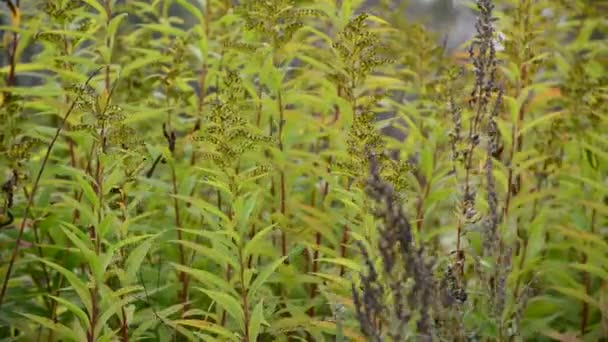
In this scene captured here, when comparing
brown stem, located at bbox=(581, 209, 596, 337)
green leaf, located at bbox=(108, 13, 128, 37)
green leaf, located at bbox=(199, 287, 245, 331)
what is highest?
green leaf, located at bbox=(108, 13, 128, 37)

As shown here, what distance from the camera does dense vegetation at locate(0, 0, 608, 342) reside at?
2.42m

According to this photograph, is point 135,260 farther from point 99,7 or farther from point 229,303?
point 99,7

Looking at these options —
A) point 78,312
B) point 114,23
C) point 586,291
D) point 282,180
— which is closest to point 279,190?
point 282,180

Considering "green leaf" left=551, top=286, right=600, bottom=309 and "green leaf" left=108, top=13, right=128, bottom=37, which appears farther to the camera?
"green leaf" left=108, top=13, right=128, bottom=37

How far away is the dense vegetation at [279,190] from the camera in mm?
2420

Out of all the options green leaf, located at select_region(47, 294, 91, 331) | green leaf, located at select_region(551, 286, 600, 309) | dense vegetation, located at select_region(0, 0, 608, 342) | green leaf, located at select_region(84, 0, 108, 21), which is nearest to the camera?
green leaf, located at select_region(47, 294, 91, 331)

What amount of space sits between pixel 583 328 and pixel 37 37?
2.07 meters

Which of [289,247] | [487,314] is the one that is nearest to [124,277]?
[289,247]

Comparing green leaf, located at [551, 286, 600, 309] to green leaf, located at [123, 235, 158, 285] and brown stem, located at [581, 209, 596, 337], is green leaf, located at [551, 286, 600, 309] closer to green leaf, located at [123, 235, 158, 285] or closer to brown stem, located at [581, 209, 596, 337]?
brown stem, located at [581, 209, 596, 337]

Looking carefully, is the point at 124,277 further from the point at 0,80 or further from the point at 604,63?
the point at 604,63

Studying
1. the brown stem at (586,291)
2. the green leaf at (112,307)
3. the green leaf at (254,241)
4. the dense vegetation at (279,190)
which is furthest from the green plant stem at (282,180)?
the brown stem at (586,291)

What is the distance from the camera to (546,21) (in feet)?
13.4

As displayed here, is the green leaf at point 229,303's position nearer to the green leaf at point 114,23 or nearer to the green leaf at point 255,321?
the green leaf at point 255,321

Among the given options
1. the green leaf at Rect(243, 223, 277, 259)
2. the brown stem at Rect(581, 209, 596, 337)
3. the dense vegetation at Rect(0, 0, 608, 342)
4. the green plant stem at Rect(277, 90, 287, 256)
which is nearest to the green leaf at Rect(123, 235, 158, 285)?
the dense vegetation at Rect(0, 0, 608, 342)
